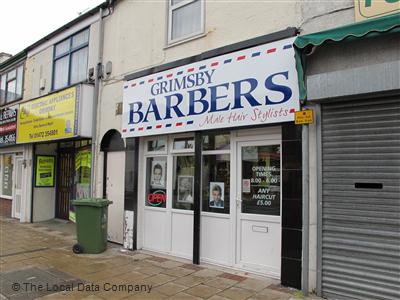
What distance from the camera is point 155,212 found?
740cm

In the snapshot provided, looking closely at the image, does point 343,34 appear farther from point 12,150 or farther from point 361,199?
point 12,150

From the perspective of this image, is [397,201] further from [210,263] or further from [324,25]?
[210,263]

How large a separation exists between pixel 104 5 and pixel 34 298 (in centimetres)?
703

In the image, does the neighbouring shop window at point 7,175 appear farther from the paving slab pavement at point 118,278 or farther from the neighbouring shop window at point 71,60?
the paving slab pavement at point 118,278

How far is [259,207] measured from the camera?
5.72 m

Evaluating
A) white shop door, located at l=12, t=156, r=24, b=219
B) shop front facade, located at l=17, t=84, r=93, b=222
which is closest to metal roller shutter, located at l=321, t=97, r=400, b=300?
shop front facade, located at l=17, t=84, r=93, b=222

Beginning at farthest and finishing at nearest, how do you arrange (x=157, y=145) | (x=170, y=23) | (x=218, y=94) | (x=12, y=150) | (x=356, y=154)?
1. (x=12, y=150)
2. (x=157, y=145)
3. (x=170, y=23)
4. (x=218, y=94)
5. (x=356, y=154)

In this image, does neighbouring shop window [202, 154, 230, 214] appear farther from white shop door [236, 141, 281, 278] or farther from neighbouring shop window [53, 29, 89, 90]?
neighbouring shop window [53, 29, 89, 90]

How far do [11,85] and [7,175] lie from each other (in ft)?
11.9

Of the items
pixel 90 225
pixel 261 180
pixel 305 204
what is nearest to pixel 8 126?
pixel 90 225

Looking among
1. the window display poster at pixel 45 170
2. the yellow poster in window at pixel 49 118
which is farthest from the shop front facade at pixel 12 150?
the yellow poster in window at pixel 49 118

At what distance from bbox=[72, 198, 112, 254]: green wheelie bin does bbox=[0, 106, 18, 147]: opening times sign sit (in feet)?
20.3

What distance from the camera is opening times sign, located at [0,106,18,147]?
1197 centimetres

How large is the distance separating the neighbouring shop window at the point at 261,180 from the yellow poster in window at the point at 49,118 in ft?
16.0
